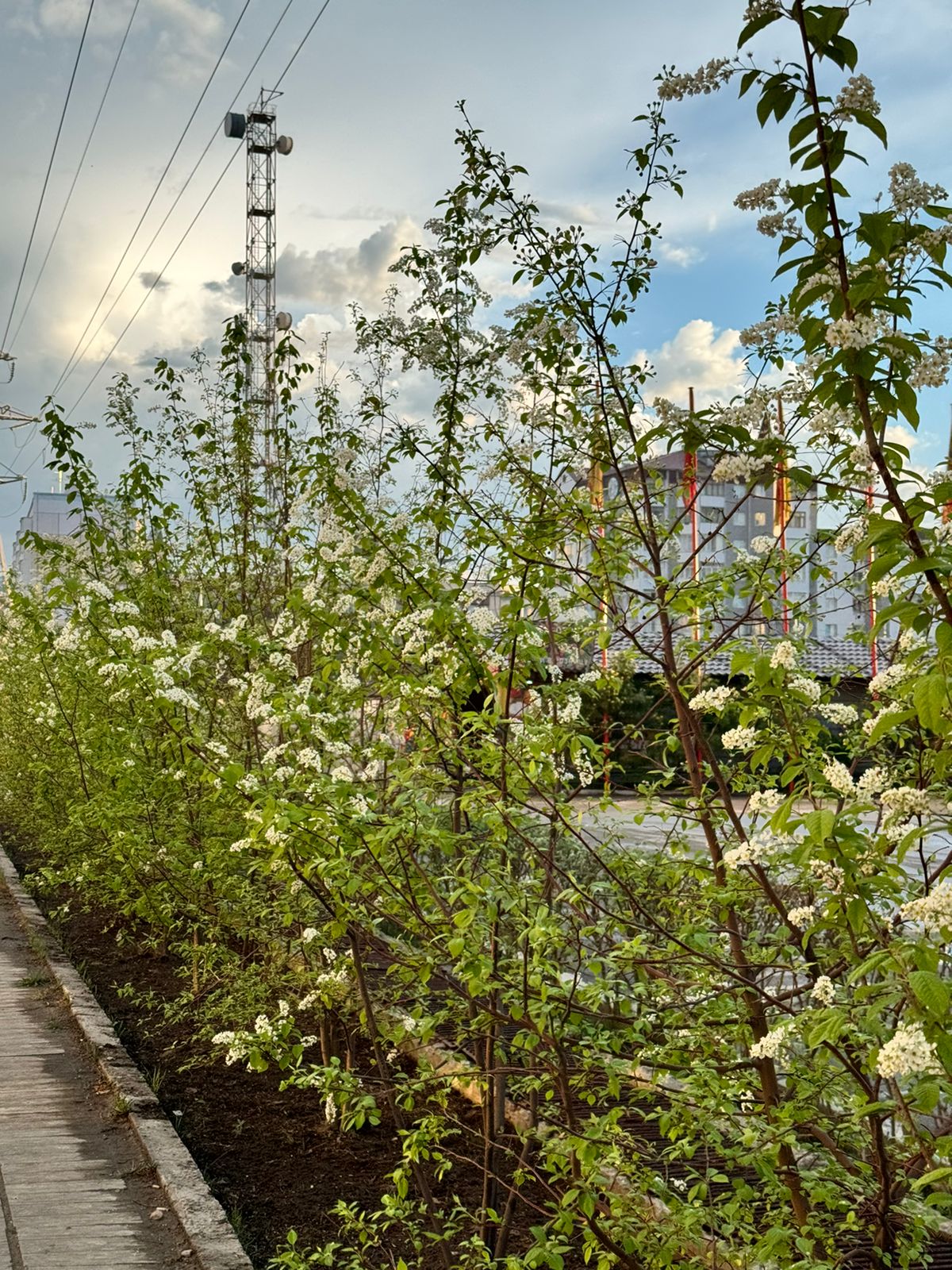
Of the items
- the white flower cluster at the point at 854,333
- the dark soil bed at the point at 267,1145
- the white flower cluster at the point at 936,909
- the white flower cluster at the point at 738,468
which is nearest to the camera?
the white flower cluster at the point at 936,909

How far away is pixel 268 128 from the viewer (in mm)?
23750

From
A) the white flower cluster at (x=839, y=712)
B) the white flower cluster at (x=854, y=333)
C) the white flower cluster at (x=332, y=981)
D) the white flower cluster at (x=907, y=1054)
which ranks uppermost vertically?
the white flower cluster at (x=854, y=333)

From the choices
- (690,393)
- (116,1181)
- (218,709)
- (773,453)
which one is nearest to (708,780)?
(773,453)

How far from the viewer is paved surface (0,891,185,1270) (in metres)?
3.77

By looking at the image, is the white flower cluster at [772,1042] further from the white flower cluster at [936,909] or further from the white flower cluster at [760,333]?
the white flower cluster at [760,333]

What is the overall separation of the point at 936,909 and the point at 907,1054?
20 cm

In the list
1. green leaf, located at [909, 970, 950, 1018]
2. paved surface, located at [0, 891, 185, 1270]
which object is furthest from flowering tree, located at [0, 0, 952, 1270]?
paved surface, located at [0, 891, 185, 1270]

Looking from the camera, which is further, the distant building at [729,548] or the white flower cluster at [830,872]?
the distant building at [729,548]

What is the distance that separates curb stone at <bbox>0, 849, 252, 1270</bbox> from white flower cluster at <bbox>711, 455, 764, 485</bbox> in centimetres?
278

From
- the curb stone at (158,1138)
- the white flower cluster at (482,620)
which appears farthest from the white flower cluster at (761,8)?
the curb stone at (158,1138)

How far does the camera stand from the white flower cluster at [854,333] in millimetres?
1832

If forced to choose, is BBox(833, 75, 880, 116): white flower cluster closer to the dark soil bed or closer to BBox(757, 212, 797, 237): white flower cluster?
BBox(757, 212, 797, 237): white flower cluster

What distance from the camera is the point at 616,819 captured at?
3748mm

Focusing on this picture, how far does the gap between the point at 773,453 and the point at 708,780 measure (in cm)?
103
